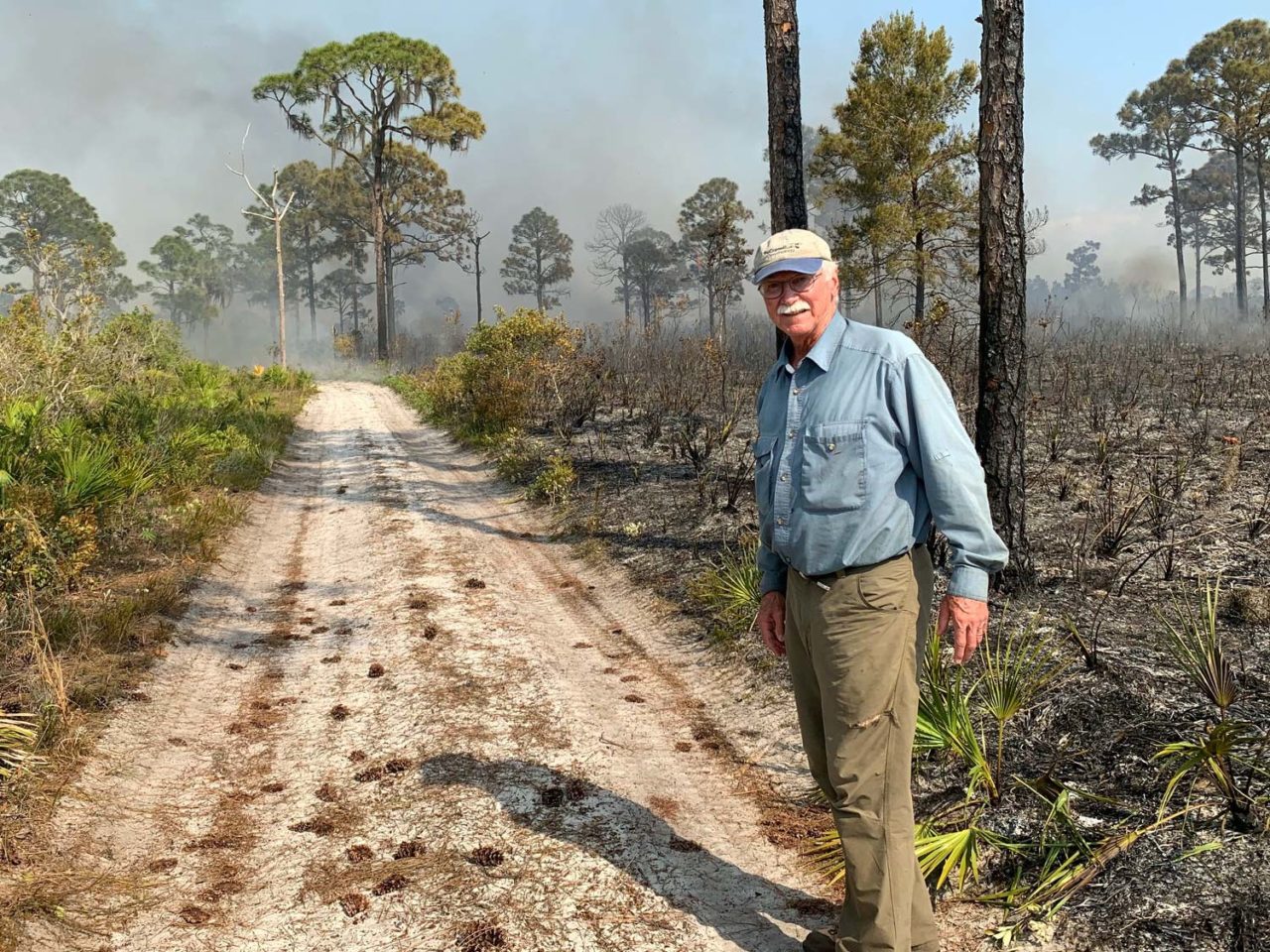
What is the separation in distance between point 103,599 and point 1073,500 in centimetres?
705

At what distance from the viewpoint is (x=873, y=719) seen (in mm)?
2174

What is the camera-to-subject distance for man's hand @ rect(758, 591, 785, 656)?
2.59 meters

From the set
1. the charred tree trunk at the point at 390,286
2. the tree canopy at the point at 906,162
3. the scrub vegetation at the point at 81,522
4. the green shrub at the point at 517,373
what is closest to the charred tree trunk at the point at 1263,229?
the tree canopy at the point at 906,162

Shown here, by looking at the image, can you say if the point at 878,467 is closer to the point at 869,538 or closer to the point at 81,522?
the point at 869,538

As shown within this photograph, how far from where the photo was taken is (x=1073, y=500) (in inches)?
264

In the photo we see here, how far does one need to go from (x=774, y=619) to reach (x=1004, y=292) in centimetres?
327

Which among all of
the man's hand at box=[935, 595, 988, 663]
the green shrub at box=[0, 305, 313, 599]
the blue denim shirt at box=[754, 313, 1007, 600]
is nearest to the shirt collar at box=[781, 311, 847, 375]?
the blue denim shirt at box=[754, 313, 1007, 600]

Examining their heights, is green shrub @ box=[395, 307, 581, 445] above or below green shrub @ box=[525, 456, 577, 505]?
above

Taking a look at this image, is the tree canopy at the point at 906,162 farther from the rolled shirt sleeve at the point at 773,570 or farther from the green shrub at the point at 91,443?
the rolled shirt sleeve at the point at 773,570

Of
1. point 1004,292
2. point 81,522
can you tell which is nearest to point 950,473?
point 1004,292

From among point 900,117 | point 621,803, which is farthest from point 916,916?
point 900,117

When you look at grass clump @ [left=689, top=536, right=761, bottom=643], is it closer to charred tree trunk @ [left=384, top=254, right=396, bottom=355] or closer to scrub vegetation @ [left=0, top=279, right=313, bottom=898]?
scrub vegetation @ [left=0, top=279, right=313, bottom=898]

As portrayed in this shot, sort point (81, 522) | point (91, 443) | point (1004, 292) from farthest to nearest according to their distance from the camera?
point (91, 443) < point (81, 522) < point (1004, 292)

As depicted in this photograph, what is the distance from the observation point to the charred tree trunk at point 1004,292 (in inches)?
192
